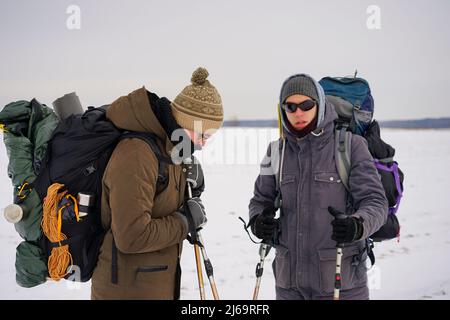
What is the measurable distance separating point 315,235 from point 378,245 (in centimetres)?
502

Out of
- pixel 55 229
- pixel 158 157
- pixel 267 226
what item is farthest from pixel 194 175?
pixel 55 229

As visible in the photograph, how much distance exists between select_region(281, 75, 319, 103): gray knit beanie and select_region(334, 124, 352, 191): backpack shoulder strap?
11.4 inches

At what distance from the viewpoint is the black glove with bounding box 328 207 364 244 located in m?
2.51

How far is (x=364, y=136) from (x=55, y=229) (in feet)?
6.79

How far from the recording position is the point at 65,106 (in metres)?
2.82

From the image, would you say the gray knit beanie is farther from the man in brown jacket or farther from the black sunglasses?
the man in brown jacket

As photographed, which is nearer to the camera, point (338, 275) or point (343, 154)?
point (338, 275)

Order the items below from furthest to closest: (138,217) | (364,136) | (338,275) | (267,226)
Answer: (364,136), (267,226), (338,275), (138,217)

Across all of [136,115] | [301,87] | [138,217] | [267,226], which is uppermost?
[301,87]

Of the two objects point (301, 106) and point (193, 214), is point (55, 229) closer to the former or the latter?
point (193, 214)

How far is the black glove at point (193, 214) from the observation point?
9.02ft

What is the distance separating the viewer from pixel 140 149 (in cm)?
247
